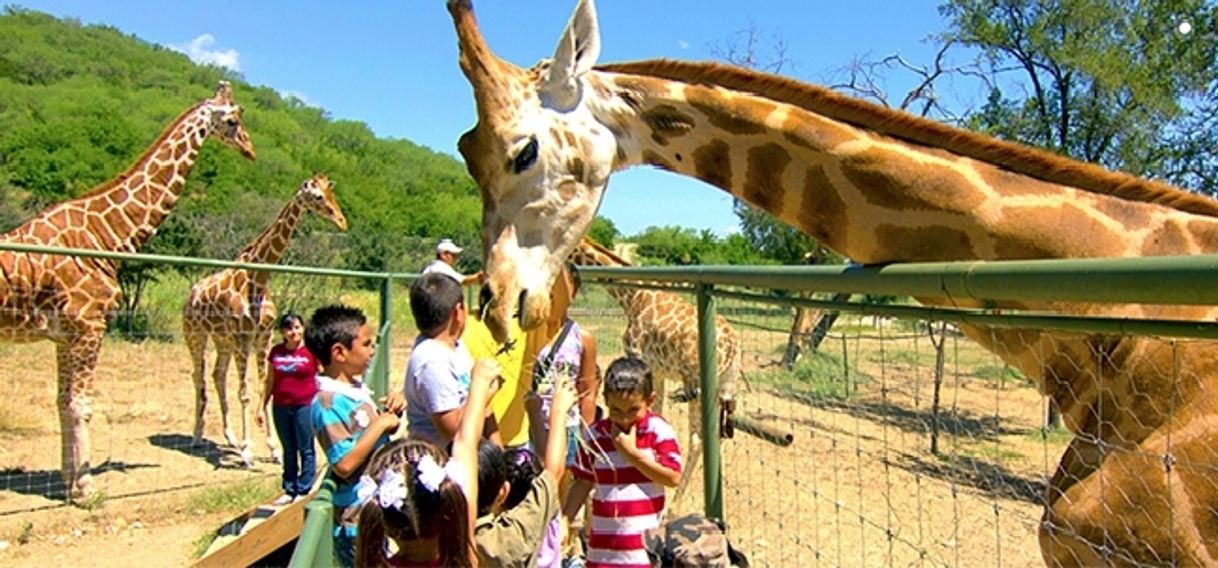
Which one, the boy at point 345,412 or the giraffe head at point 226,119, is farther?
the giraffe head at point 226,119

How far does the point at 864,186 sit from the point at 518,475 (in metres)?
1.38

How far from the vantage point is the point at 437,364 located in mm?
2873

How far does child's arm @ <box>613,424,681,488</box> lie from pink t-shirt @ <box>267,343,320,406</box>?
161 inches

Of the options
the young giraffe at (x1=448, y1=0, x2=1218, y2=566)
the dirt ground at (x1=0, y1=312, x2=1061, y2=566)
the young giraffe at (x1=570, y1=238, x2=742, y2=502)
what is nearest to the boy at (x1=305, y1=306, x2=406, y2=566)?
the young giraffe at (x1=448, y1=0, x2=1218, y2=566)

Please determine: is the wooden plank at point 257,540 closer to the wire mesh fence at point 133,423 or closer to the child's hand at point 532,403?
the wire mesh fence at point 133,423

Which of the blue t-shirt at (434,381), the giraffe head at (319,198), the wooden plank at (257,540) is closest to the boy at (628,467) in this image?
the blue t-shirt at (434,381)

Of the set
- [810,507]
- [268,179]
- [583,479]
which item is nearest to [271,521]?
[583,479]

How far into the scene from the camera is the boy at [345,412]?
2.76 m

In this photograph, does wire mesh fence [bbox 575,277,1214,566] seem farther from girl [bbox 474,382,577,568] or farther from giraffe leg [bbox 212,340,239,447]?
giraffe leg [bbox 212,340,239,447]

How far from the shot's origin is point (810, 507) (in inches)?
266

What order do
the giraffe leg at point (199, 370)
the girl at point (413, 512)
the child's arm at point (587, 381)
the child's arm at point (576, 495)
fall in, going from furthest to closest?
1. the giraffe leg at point (199, 370)
2. the child's arm at point (587, 381)
3. the child's arm at point (576, 495)
4. the girl at point (413, 512)

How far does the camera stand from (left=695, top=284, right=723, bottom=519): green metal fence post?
8.90 ft

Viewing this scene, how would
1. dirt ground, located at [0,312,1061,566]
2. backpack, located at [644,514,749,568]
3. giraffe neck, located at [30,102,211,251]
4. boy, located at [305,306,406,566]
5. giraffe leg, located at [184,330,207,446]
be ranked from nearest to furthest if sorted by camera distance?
backpack, located at [644,514,749,568], boy, located at [305,306,406,566], dirt ground, located at [0,312,1061,566], giraffe neck, located at [30,102,211,251], giraffe leg, located at [184,330,207,446]

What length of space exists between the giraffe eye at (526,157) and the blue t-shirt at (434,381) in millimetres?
694
